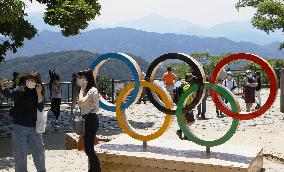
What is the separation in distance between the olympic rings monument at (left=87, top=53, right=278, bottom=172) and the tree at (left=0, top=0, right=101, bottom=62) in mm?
5649

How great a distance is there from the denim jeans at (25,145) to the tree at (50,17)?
7.05 meters

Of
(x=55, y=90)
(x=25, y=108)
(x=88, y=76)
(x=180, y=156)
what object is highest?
(x=88, y=76)

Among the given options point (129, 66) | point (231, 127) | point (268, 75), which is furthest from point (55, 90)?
point (268, 75)

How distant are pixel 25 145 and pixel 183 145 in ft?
11.0

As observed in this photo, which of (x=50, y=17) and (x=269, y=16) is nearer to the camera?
(x=50, y=17)

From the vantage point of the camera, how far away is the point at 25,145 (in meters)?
8.59

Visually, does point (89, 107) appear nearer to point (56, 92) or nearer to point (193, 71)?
point (193, 71)

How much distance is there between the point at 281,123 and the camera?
54.1 ft

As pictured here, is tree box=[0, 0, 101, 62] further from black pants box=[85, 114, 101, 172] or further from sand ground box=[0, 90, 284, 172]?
black pants box=[85, 114, 101, 172]

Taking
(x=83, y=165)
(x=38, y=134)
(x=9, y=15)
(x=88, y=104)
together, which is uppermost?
(x=9, y=15)

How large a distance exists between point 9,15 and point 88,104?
748cm

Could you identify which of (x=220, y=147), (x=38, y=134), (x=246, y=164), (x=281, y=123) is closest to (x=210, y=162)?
Result: (x=246, y=164)

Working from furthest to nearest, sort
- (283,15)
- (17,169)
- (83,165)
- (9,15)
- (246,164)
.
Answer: (283,15) < (9,15) < (83,165) < (17,169) < (246,164)

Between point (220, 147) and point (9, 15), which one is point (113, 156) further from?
point (9, 15)
